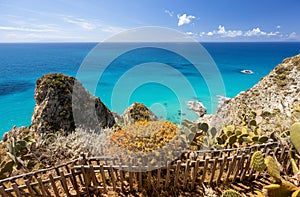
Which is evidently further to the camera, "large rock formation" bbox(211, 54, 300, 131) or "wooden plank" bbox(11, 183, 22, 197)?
"large rock formation" bbox(211, 54, 300, 131)

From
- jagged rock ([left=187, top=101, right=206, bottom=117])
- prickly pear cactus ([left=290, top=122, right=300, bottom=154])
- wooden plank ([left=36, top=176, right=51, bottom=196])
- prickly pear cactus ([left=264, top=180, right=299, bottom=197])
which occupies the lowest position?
jagged rock ([left=187, top=101, right=206, bottom=117])

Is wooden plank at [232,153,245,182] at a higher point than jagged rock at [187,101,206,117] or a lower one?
higher

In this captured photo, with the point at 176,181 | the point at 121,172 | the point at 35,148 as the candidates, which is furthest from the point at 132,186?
the point at 35,148

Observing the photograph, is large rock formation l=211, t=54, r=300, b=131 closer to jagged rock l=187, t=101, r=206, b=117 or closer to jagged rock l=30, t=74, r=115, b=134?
jagged rock l=30, t=74, r=115, b=134

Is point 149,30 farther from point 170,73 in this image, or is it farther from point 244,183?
point 170,73

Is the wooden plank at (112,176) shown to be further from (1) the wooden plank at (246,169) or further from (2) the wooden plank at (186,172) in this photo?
(1) the wooden plank at (246,169)

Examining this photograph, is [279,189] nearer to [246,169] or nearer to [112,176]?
[246,169]

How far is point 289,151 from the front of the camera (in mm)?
4270

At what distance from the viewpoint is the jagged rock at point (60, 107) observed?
7133 mm

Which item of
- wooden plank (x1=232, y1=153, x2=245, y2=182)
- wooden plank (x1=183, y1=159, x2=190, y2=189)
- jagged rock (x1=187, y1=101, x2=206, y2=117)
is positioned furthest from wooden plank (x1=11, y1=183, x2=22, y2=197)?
jagged rock (x1=187, y1=101, x2=206, y2=117)

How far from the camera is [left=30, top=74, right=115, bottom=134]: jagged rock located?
7.13 meters

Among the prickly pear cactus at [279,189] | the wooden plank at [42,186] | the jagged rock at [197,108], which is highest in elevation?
the prickly pear cactus at [279,189]

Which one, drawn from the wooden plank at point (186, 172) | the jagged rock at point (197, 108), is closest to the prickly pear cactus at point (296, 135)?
the wooden plank at point (186, 172)

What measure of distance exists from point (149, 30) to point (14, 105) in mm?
29641
